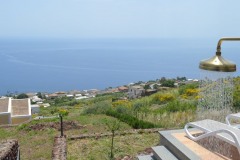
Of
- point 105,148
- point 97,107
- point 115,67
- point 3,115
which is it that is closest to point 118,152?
point 105,148

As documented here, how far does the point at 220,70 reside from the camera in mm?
2973

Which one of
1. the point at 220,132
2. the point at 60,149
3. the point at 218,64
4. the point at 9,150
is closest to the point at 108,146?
the point at 60,149

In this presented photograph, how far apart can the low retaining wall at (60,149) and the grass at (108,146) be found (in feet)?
0.62

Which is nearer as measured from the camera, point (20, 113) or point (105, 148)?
point (105, 148)

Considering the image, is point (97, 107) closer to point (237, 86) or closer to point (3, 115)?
point (3, 115)

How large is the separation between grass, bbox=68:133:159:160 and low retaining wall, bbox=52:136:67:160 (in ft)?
0.62

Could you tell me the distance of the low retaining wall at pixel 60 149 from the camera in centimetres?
716

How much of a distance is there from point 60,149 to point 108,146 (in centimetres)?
130

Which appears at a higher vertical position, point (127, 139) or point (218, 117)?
point (218, 117)

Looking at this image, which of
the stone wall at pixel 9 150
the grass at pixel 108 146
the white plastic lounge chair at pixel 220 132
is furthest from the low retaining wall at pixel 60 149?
the white plastic lounge chair at pixel 220 132

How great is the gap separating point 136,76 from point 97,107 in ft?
400

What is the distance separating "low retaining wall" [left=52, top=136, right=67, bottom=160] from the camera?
7157mm

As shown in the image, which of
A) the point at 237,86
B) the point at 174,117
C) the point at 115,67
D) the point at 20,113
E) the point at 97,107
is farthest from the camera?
the point at 115,67

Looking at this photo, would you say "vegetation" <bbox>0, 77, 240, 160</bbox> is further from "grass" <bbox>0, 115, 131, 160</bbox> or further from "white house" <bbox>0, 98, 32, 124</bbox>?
"white house" <bbox>0, 98, 32, 124</bbox>
